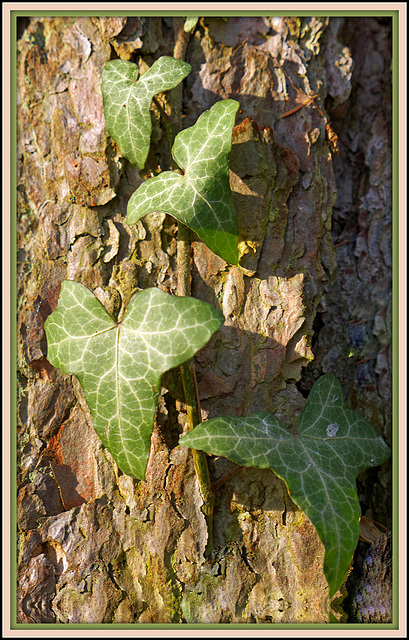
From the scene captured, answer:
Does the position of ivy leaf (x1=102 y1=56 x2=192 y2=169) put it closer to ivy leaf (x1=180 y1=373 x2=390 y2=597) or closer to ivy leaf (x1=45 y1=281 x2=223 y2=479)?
ivy leaf (x1=45 y1=281 x2=223 y2=479)

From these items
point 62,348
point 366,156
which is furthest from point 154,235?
point 366,156

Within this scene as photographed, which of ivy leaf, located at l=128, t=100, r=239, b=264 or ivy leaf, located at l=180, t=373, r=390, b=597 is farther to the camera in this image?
ivy leaf, located at l=128, t=100, r=239, b=264

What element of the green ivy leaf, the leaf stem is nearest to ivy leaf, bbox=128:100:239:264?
the leaf stem

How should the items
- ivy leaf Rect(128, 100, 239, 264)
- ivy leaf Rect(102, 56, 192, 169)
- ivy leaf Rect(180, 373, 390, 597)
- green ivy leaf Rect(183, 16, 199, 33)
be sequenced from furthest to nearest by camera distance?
green ivy leaf Rect(183, 16, 199, 33) < ivy leaf Rect(102, 56, 192, 169) < ivy leaf Rect(128, 100, 239, 264) < ivy leaf Rect(180, 373, 390, 597)

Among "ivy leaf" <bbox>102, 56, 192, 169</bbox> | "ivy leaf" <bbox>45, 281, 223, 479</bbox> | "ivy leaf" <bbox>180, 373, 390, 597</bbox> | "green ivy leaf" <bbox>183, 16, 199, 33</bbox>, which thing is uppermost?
"green ivy leaf" <bbox>183, 16, 199, 33</bbox>

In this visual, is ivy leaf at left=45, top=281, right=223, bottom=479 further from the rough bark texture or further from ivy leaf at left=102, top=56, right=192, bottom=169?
ivy leaf at left=102, top=56, right=192, bottom=169

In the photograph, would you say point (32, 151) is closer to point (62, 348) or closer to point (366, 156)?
point (62, 348)

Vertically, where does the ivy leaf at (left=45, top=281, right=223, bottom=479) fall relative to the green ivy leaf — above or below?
below

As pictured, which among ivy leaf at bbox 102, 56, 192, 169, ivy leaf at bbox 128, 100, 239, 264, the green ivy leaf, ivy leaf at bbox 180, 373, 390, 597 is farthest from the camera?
the green ivy leaf
